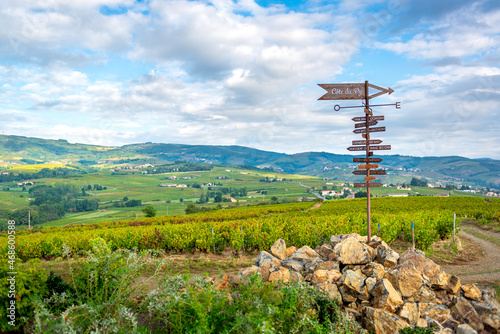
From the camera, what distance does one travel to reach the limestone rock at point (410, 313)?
6.83m

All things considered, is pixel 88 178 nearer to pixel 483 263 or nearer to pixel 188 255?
pixel 188 255

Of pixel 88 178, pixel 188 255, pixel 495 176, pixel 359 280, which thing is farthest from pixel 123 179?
pixel 495 176

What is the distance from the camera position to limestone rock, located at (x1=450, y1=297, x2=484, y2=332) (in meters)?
7.06

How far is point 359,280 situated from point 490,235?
21.1 m

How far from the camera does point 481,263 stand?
1431 centimetres

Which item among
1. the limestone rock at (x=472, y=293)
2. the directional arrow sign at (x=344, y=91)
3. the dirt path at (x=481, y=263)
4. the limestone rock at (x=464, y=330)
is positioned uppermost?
the directional arrow sign at (x=344, y=91)

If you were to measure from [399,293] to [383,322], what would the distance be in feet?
3.81

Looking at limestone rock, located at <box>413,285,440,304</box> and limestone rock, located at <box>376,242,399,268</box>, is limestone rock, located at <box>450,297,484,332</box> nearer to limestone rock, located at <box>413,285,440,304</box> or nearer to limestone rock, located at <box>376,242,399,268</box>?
limestone rock, located at <box>413,285,440,304</box>

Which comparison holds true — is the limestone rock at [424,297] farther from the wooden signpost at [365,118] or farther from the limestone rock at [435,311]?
the wooden signpost at [365,118]

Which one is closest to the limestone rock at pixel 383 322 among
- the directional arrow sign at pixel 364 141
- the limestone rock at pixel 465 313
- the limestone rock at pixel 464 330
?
the limestone rock at pixel 464 330

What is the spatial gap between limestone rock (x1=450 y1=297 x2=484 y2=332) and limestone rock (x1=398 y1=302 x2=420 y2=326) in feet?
4.03

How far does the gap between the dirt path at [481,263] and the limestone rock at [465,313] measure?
14.6 feet

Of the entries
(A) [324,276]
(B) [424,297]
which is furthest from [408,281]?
(A) [324,276]

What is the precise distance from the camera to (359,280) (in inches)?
311
